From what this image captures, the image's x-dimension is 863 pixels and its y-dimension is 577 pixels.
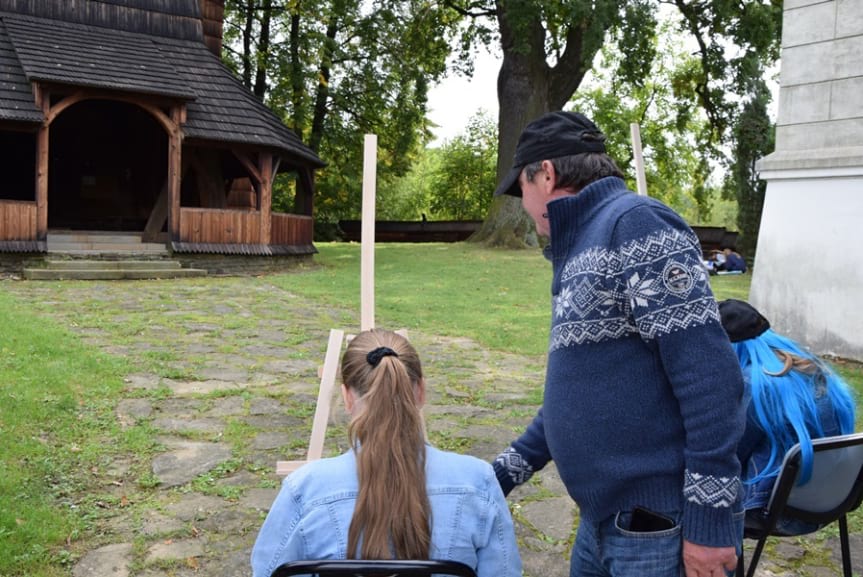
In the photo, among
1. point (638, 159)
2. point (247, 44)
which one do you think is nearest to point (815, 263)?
point (638, 159)

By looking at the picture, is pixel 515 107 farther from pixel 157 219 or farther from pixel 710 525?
pixel 710 525

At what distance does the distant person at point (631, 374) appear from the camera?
194 cm

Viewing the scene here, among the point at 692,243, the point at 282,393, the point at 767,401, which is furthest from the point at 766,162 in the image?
the point at 692,243

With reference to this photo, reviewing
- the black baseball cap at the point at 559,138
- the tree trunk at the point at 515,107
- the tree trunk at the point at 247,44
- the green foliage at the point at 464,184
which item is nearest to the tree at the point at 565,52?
the tree trunk at the point at 515,107

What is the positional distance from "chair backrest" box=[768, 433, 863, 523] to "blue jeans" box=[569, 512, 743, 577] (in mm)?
464

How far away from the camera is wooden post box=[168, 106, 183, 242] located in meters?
17.3

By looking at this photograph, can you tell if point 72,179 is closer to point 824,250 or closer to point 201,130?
point 201,130

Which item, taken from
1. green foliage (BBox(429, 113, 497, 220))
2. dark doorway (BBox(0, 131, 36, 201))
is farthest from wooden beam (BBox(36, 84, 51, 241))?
green foliage (BBox(429, 113, 497, 220))

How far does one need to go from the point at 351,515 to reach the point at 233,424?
13.8 ft

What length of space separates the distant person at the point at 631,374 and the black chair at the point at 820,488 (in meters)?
0.51

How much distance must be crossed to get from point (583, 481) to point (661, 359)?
0.40 meters

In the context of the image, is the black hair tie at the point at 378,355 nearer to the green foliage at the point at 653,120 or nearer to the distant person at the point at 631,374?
the distant person at the point at 631,374

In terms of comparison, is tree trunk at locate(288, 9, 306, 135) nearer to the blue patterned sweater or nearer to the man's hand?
the blue patterned sweater

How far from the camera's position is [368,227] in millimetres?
3941
